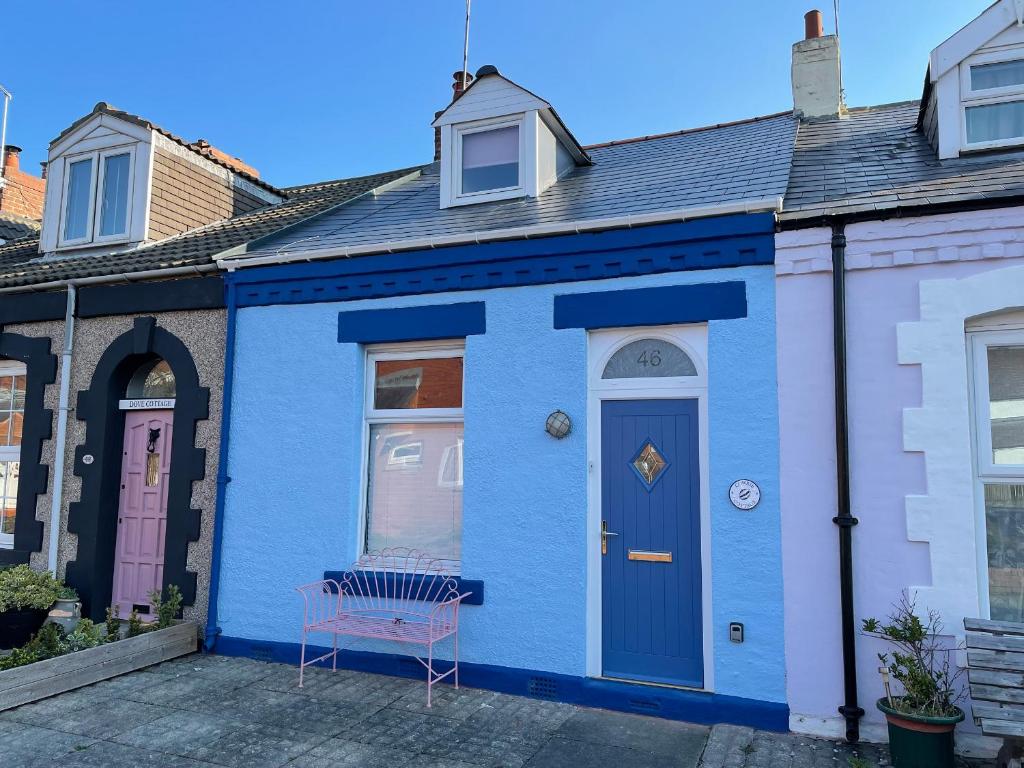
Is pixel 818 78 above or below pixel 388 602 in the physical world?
above

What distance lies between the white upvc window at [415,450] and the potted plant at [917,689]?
3.36 metres

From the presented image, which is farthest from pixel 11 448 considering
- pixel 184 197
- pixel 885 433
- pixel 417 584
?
pixel 885 433

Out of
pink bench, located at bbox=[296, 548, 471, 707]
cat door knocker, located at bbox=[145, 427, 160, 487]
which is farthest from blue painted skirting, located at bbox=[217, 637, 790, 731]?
cat door knocker, located at bbox=[145, 427, 160, 487]

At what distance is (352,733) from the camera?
511 centimetres

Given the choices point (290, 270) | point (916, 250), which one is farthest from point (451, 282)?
point (916, 250)

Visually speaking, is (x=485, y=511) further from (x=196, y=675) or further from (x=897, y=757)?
(x=897, y=757)

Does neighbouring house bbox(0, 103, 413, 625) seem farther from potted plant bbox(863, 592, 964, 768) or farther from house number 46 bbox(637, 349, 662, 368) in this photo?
potted plant bbox(863, 592, 964, 768)

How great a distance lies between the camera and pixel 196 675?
6.36 metres

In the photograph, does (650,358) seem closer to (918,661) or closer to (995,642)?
(918,661)

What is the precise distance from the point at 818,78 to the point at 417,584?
7404mm

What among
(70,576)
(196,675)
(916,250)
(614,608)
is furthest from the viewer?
(70,576)

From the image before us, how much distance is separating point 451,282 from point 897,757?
15.6ft

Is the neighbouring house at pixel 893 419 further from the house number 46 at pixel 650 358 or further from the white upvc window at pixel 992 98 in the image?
the house number 46 at pixel 650 358

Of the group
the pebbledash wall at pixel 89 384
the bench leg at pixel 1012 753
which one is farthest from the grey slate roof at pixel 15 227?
the bench leg at pixel 1012 753
